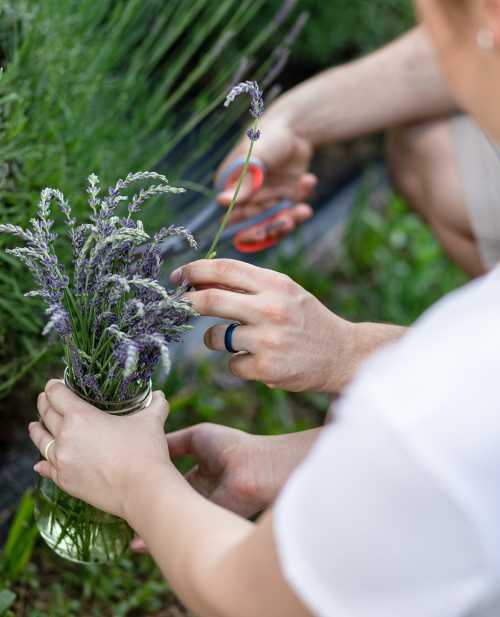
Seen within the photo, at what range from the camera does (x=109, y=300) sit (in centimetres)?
103

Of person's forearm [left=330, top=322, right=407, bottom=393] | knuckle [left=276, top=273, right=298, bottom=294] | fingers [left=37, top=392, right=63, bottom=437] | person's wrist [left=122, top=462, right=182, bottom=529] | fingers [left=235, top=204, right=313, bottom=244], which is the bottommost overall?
person's forearm [left=330, top=322, right=407, bottom=393]

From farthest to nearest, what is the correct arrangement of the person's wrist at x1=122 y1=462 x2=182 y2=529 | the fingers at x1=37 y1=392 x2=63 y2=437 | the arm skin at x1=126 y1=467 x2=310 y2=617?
the fingers at x1=37 y1=392 x2=63 y2=437, the person's wrist at x1=122 y1=462 x2=182 y2=529, the arm skin at x1=126 y1=467 x2=310 y2=617

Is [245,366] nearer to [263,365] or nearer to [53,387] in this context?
[263,365]

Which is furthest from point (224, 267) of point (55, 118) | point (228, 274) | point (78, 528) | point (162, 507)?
point (55, 118)

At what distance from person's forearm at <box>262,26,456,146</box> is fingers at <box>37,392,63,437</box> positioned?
108 centimetres

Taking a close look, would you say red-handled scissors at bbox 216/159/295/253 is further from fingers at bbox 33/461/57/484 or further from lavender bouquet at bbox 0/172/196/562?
fingers at bbox 33/461/57/484

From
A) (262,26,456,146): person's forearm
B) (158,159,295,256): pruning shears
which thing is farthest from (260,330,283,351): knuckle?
(262,26,456,146): person's forearm

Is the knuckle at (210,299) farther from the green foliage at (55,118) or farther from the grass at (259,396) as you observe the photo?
the grass at (259,396)

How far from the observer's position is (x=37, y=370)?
1.58 m

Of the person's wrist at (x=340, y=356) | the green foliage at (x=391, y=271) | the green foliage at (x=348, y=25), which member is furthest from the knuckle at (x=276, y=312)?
the green foliage at (x=348, y=25)

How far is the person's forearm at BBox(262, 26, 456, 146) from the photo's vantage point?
6.61ft

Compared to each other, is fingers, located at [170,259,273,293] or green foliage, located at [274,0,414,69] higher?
fingers, located at [170,259,273,293]

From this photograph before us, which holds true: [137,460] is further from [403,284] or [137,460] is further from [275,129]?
[403,284]

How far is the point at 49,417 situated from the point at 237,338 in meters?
0.27
